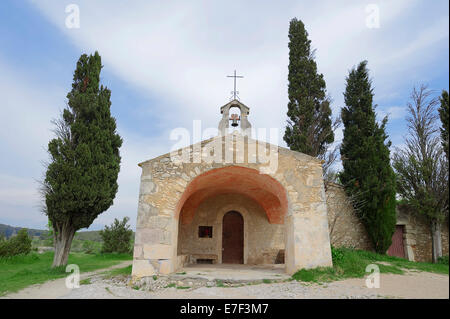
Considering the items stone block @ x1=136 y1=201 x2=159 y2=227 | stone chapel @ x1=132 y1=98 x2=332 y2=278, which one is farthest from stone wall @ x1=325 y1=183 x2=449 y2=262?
stone block @ x1=136 y1=201 x2=159 y2=227

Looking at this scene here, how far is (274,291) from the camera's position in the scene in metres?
5.23

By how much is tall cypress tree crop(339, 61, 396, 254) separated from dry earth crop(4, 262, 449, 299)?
4680 millimetres

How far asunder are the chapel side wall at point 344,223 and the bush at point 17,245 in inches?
526

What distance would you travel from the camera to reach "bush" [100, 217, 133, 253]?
51.9 feet

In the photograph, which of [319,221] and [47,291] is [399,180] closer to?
[319,221]

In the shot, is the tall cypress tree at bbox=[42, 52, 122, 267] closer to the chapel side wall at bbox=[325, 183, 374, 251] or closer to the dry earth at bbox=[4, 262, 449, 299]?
the dry earth at bbox=[4, 262, 449, 299]

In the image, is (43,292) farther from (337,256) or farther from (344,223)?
(344,223)

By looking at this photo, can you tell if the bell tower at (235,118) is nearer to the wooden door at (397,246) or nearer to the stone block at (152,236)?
the stone block at (152,236)

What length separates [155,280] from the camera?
5.88 m

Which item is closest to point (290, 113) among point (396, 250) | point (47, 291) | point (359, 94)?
point (359, 94)

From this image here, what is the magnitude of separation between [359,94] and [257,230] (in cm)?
758

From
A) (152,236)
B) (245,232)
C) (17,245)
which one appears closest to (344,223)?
(245,232)

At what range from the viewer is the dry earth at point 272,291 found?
15.7 ft

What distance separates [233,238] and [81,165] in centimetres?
603
